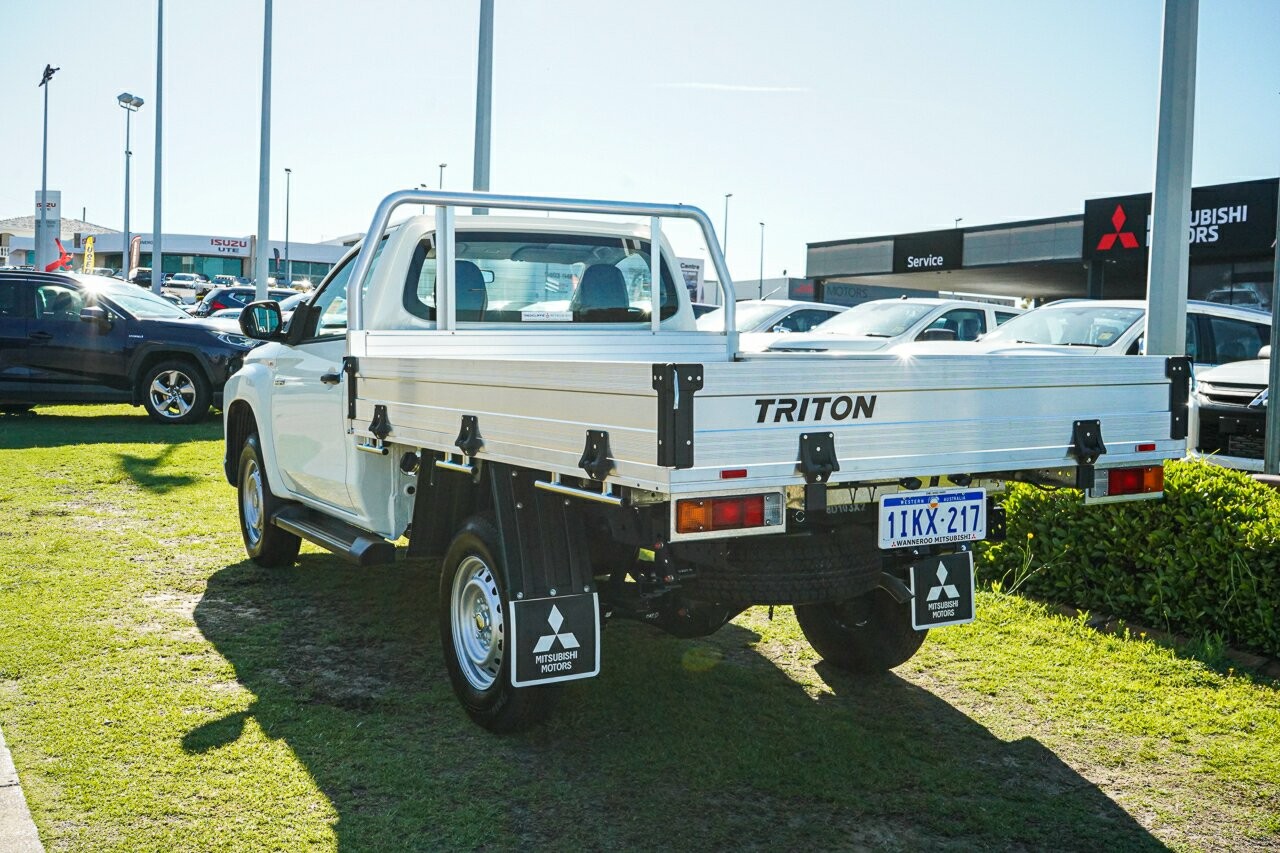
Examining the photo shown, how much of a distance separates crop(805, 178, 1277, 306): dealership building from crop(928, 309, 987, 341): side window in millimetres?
3005

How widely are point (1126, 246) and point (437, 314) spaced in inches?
884

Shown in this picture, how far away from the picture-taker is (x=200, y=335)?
14047 mm

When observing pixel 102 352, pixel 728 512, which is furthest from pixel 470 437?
pixel 102 352

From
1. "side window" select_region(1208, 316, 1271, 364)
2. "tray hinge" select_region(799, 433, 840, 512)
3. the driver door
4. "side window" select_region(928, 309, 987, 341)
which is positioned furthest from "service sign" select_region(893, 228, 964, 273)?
"tray hinge" select_region(799, 433, 840, 512)

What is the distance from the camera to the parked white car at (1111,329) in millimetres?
10867

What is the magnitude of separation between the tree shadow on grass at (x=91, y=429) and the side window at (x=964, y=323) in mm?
8468

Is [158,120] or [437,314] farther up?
[158,120]

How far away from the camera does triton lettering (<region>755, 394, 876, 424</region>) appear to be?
3.43 metres

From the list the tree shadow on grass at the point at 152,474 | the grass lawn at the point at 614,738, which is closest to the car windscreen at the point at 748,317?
the tree shadow on grass at the point at 152,474

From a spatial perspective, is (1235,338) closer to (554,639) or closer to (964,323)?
(964,323)

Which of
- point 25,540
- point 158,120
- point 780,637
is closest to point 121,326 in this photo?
point 25,540

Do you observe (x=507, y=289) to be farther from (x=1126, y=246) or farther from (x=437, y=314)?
(x=1126, y=246)

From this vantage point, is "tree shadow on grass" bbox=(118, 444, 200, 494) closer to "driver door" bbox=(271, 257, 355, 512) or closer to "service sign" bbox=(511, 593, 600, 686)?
"driver door" bbox=(271, 257, 355, 512)

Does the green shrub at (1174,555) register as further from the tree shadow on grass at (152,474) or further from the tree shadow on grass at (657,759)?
the tree shadow on grass at (152,474)
